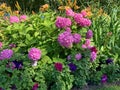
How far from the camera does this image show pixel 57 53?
460 centimetres

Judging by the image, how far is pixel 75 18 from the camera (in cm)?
470

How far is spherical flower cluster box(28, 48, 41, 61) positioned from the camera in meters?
4.20

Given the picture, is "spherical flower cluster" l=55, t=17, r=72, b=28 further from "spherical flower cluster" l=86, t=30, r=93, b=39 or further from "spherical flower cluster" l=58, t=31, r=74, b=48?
"spherical flower cluster" l=86, t=30, r=93, b=39

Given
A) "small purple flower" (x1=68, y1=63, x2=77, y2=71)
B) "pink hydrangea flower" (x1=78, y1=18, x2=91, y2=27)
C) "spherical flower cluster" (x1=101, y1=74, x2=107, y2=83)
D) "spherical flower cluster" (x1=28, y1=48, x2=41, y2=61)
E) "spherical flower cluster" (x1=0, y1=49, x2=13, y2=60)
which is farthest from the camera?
"spherical flower cluster" (x1=101, y1=74, x2=107, y2=83)

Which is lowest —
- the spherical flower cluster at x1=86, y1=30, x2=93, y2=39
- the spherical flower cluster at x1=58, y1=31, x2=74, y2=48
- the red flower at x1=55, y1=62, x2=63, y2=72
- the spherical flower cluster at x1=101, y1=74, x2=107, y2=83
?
the spherical flower cluster at x1=101, y1=74, x2=107, y2=83

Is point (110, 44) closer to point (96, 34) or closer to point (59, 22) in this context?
point (96, 34)

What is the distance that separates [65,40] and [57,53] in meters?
0.33

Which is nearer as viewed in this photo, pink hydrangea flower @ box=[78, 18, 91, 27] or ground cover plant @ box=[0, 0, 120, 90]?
ground cover plant @ box=[0, 0, 120, 90]

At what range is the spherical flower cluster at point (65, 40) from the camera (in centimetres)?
434

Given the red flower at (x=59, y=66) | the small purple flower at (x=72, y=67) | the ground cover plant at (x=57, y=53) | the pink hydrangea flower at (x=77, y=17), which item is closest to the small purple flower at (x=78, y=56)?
the ground cover plant at (x=57, y=53)

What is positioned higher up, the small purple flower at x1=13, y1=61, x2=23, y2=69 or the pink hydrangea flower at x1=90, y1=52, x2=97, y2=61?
the small purple flower at x1=13, y1=61, x2=23, y2=69

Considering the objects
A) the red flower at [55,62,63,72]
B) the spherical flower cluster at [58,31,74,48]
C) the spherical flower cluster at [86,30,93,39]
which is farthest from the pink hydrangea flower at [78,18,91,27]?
the red flower at [55,62,63,72]

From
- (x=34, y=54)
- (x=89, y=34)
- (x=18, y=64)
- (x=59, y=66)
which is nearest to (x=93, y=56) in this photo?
(x=89, y=34)

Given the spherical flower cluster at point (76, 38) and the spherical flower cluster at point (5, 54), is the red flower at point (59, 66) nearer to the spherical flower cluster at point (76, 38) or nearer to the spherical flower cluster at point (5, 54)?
the spherical flower cluster at point (76, 38)
